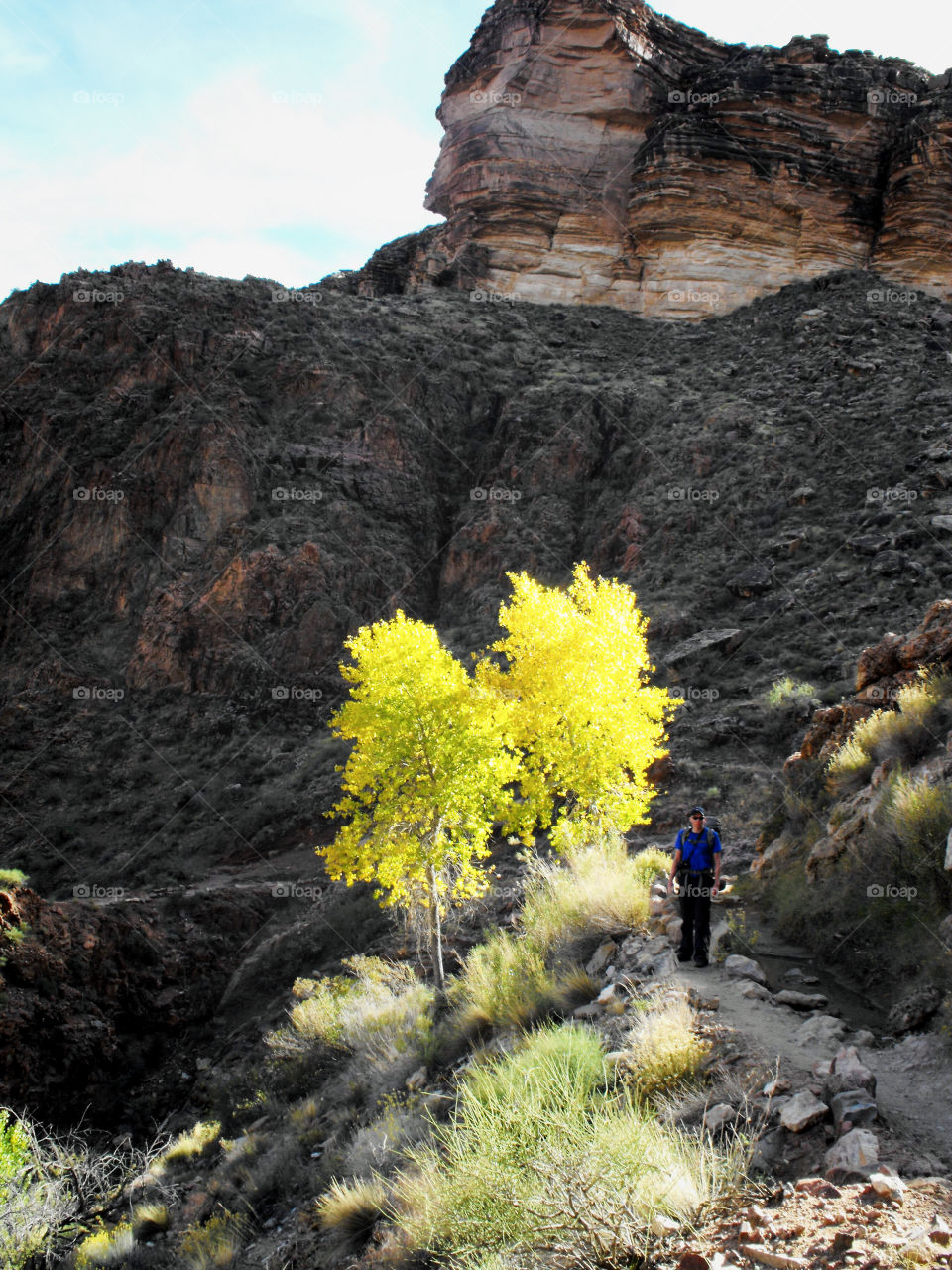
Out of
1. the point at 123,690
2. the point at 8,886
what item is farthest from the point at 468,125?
the point at 8,886

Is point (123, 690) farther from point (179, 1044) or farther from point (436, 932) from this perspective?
point (436, 932)

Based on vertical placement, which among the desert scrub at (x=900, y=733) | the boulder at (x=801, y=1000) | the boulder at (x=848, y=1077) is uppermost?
the desert scrub at (x=900, y=733)

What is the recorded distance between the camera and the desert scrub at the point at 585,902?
→ 26.1 feet

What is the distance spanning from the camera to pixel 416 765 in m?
11.1

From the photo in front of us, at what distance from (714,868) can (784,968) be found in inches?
39.1

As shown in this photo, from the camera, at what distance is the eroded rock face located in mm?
41531

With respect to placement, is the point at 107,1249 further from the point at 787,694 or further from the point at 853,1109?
the point at 787,694

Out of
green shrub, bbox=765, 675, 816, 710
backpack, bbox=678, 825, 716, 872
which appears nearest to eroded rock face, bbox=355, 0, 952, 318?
green shrub, bbox=765, 675, 816, 710

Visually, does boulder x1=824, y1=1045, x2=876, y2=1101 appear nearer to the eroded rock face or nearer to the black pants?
the black pants

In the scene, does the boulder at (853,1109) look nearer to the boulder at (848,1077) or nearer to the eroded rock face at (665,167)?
the boulder at (848,1077)

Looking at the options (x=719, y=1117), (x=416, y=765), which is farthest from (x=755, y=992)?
(x=416, y=765)

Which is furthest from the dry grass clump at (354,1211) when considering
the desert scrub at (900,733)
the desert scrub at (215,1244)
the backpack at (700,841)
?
the desert scrub at (900,733)

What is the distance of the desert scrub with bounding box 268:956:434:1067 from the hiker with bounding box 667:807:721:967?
9.77ft

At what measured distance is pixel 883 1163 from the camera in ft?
11.4
